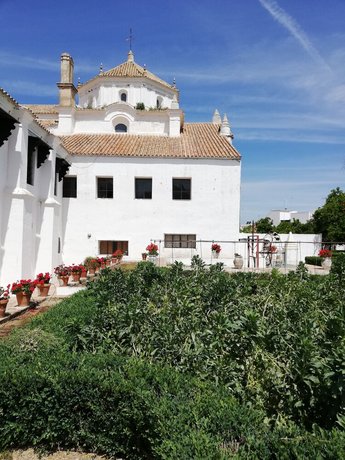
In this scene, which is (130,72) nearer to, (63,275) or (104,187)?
A: (104,187)

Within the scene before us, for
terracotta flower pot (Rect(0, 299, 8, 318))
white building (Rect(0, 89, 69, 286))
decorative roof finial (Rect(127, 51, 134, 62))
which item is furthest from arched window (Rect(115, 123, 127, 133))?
terracotta flower pot (Rect(0, 299, 8, 318))

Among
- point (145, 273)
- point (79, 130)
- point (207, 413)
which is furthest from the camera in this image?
point (79, 130)

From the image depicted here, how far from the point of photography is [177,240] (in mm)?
21625

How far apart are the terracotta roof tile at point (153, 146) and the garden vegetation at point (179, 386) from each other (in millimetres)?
16572

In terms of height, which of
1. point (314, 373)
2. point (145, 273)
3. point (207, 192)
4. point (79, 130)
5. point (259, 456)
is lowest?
point (259, 456)

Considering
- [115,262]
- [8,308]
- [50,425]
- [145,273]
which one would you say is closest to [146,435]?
[50,425]

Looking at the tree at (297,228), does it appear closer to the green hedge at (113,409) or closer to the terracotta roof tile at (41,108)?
the terracotta roof tile at (41,108)

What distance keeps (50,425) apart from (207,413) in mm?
1809

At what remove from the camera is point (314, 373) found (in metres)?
3.75

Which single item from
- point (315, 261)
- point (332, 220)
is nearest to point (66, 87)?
point (315, 261)

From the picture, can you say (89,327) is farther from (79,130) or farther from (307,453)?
(79,130)

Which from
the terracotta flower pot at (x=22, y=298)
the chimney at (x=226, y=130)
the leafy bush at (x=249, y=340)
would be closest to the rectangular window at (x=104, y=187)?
the chimney at (x=226, y=130)

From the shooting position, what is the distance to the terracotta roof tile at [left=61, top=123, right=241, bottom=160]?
21.5 meters

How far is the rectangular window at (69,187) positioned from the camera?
71.3ft
